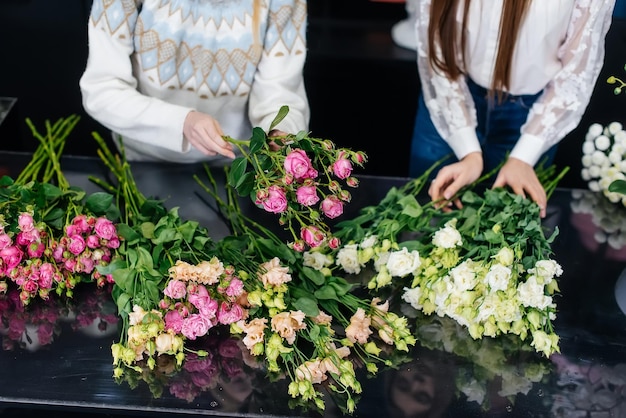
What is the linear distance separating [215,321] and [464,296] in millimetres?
399

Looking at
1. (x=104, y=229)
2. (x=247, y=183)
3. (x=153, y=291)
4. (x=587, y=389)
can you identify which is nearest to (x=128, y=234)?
(x=104, y=229)

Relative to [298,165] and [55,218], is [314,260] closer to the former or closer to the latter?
[298,165]

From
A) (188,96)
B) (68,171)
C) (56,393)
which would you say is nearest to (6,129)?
(68,171)

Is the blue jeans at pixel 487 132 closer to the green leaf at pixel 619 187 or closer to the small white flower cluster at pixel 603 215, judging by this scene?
the small white flower cluster at pixel 603 215

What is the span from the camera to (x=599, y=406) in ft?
3.96

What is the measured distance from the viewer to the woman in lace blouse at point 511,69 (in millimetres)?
1583

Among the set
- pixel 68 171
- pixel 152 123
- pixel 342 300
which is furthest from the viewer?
pixel 68 171

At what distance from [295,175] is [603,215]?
0.87 meters

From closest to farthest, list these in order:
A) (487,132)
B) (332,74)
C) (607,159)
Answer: (607,159) → (487,132) → (332,74)

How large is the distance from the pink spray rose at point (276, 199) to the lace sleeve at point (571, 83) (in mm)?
745

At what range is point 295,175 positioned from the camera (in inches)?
43.4

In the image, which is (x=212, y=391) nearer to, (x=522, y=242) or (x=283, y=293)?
(x=283, y=293)

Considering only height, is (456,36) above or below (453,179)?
above

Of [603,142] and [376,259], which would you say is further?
[603,142]
